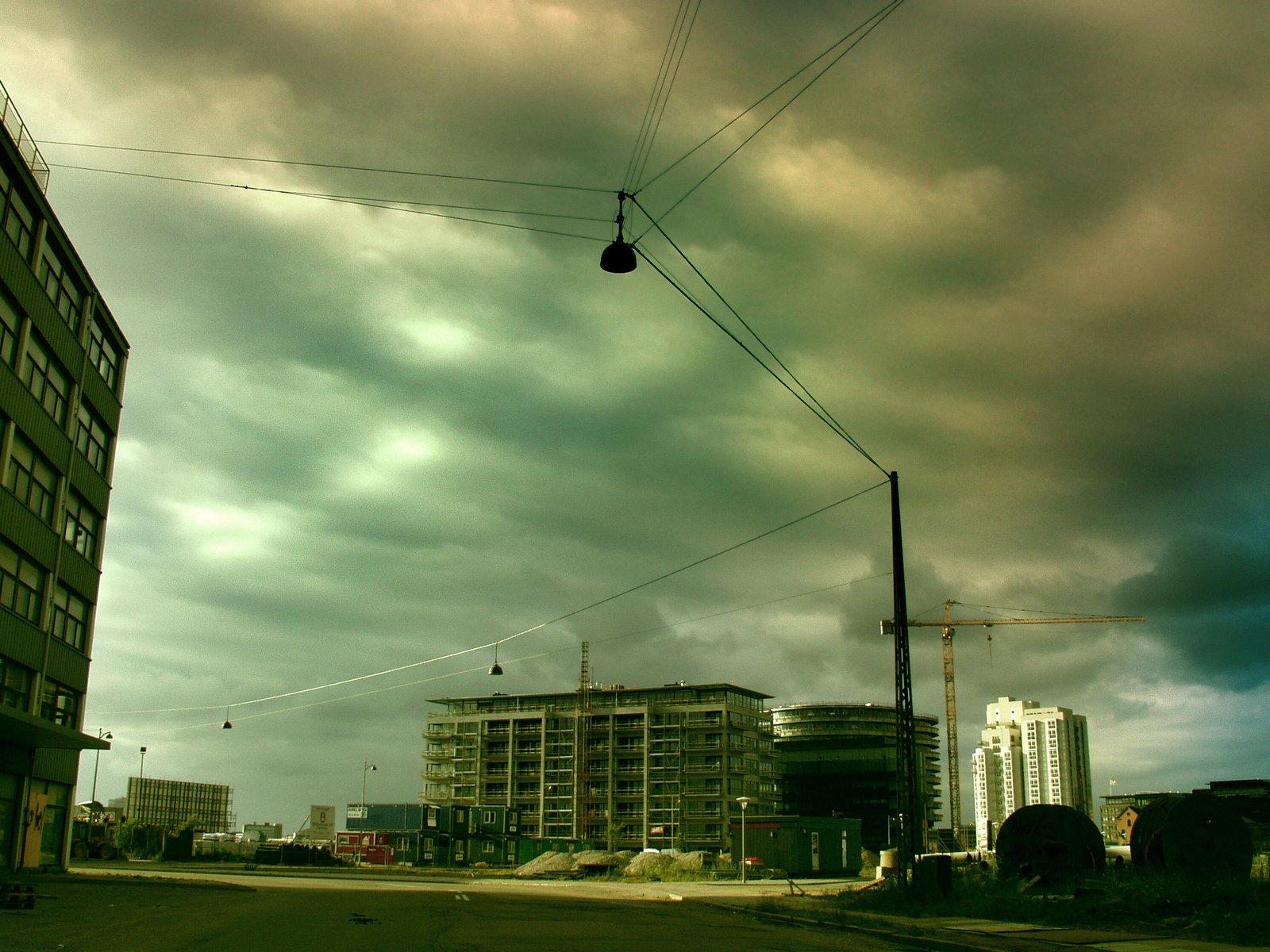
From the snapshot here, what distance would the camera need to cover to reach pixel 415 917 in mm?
21469

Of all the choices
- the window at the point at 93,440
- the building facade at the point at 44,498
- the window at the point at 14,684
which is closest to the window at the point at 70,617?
the building facade at the point at 44,498

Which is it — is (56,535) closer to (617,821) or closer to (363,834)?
(363,834)

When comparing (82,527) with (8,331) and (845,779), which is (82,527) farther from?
(845,779)

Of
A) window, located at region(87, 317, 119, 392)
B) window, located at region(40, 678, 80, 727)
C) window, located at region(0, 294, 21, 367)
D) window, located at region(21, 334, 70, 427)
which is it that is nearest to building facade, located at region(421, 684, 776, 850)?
window, located at region(40, 678, 80, 727)

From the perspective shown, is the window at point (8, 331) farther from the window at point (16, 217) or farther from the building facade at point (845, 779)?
the building facade at point (845, 779)

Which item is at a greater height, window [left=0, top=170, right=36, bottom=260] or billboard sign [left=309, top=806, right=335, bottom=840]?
window [left=0, top=170, right=36, bottom=260]

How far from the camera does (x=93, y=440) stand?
42.6 m

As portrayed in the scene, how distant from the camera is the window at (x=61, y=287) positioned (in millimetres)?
36531

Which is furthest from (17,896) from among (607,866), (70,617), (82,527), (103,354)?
(607,866)

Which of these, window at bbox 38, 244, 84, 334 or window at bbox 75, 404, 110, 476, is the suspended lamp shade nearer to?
window at bbox 38, 244, 84, 334

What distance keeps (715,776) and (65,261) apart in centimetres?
10577

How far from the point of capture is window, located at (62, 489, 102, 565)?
131 feet

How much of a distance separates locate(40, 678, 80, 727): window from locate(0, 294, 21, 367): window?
11.9 m

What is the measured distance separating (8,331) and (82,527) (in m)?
10.8
